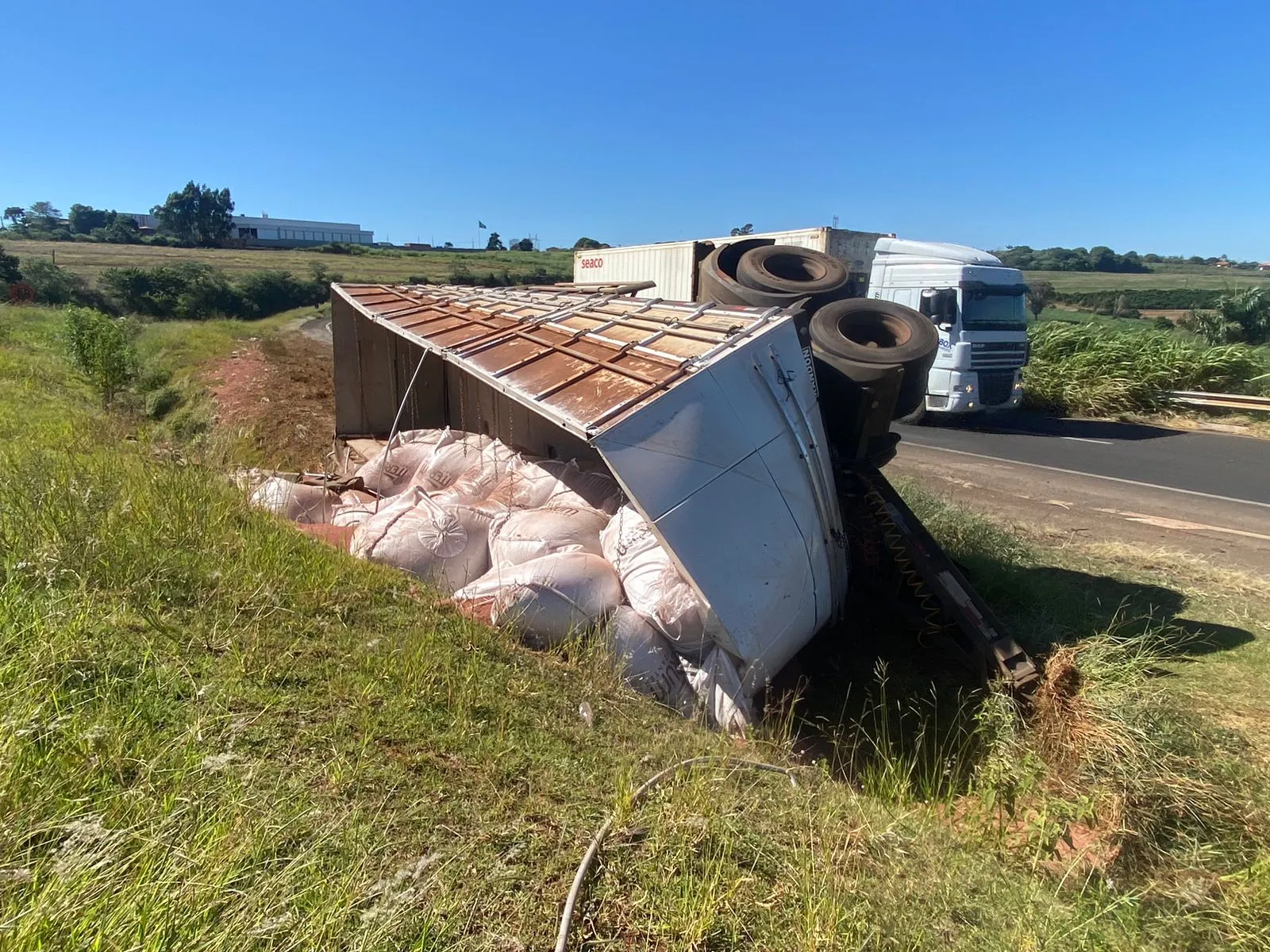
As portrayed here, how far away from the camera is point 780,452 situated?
444 centimetres

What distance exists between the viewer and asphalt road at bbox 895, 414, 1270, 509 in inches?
418

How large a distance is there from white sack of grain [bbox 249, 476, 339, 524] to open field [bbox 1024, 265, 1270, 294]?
44.7 metres

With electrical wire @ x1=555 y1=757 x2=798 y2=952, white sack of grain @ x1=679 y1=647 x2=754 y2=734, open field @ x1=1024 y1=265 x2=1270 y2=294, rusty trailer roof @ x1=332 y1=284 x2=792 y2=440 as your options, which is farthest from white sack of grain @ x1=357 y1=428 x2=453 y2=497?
open field @ x1=1024 y1=265 x2=1270 y2=294

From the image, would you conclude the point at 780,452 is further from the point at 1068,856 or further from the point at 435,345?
the point at 435,345

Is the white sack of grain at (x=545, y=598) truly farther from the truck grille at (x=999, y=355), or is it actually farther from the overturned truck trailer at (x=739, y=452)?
the truck grille at (x=999, y=355)

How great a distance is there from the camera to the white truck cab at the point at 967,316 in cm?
1430

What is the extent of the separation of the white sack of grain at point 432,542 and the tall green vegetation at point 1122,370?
15966 mm

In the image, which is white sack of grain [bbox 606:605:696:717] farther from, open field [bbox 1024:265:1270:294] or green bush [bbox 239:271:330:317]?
open field [bbox 1024:265:1270:294]

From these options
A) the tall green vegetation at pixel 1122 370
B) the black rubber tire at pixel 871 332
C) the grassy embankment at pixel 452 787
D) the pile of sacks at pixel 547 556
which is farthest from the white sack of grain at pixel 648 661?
the tall green vegetation at pixel 1122 370

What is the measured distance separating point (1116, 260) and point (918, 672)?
72.4 metres

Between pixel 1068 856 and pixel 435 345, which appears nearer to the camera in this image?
pixel 1068 856

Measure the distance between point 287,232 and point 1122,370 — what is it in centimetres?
11358

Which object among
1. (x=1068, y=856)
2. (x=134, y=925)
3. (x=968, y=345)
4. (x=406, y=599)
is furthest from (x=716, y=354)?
(x=968, y=345)

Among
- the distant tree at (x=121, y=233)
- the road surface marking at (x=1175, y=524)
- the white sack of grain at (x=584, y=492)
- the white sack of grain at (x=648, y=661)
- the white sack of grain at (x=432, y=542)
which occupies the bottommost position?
the road surface marking at (x=1175, y=524)
